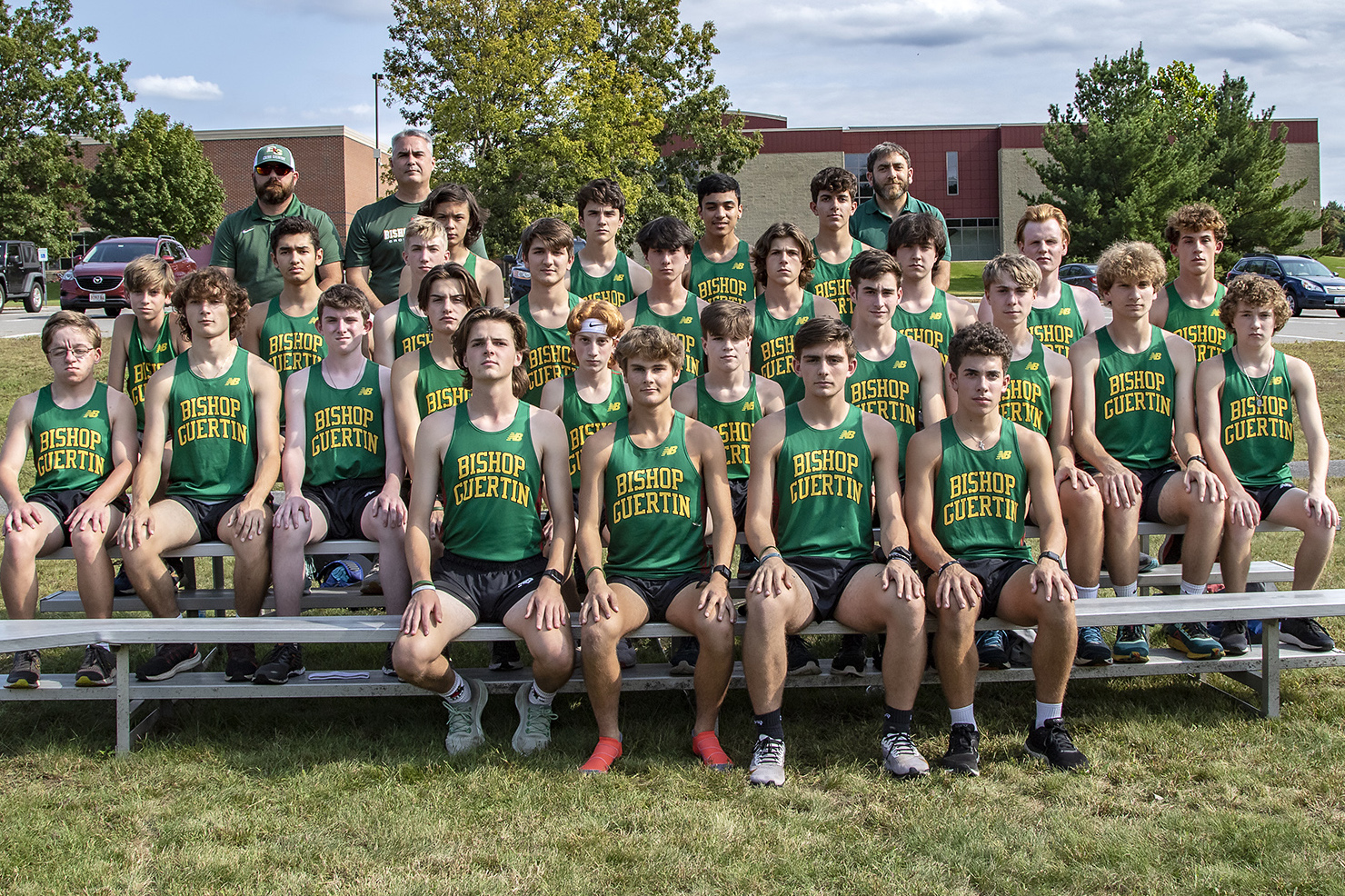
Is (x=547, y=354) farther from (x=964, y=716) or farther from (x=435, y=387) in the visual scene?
(x=964, y=716)

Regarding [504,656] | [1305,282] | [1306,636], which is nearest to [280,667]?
[504,656]

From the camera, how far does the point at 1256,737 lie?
4.30m

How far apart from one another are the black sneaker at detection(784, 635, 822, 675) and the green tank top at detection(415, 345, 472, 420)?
6.31 ft

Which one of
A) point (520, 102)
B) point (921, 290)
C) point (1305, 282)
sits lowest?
point (921, 290)

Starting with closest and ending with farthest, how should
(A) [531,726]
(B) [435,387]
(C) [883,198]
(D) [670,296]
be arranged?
(A) [531,726]
(B) [435,387]
(D) [670,296]
(C) [883,198]

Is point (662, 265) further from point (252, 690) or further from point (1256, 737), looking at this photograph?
point (1256, 737)

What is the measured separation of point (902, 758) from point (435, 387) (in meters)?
2.70

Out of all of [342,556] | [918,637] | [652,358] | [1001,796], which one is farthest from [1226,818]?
[342,556]

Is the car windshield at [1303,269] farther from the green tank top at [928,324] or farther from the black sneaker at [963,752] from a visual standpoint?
the black sneaker at [963,752]

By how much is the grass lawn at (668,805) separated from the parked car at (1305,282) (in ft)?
79.4

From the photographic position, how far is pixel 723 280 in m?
6.03

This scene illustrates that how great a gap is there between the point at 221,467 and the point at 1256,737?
4.56m

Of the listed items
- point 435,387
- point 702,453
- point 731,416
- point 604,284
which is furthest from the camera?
point 604,284

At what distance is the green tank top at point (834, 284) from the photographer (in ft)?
19.4
